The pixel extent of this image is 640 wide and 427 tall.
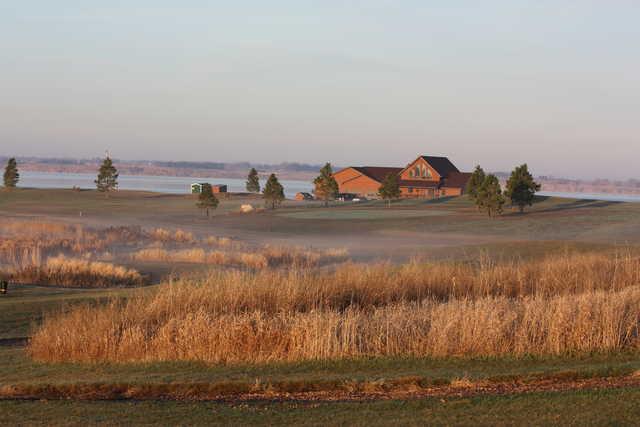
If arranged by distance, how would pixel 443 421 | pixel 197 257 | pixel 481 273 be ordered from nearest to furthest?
pixel 443 421 < pixel 481 273 < pixel 197 257

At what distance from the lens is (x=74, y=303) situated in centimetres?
1933

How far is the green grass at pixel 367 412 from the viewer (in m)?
8.67

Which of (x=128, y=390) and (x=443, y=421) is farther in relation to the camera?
(x=128, y=390)

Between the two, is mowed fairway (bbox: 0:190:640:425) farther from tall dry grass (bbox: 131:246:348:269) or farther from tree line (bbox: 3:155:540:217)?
tree line (bbox: 3:155:540:217)

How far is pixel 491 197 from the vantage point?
196 feet

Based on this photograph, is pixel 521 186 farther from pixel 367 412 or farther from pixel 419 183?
pixel 367 412

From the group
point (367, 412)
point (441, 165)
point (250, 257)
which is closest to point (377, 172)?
point (441, 165)

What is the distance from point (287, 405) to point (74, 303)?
36.5 feet

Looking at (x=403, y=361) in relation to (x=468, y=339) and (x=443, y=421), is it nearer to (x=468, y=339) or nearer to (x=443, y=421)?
(x=468, y=339)

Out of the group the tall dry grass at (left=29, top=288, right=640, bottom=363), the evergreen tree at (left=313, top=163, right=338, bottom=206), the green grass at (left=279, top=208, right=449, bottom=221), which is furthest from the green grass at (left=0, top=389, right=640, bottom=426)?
the evergreen tree at (left=313, top=163, right=338, bottom=206)

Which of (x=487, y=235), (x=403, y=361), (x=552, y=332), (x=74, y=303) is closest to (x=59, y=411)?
(x=403, y=361)

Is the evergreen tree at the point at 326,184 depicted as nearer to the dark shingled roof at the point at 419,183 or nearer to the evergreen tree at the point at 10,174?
the dark shingled roof at the point at 419,183

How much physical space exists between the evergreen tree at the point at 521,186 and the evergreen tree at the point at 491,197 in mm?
968

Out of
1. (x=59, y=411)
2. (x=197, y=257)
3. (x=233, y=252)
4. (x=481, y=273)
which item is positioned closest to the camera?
(x=59, y=411)
